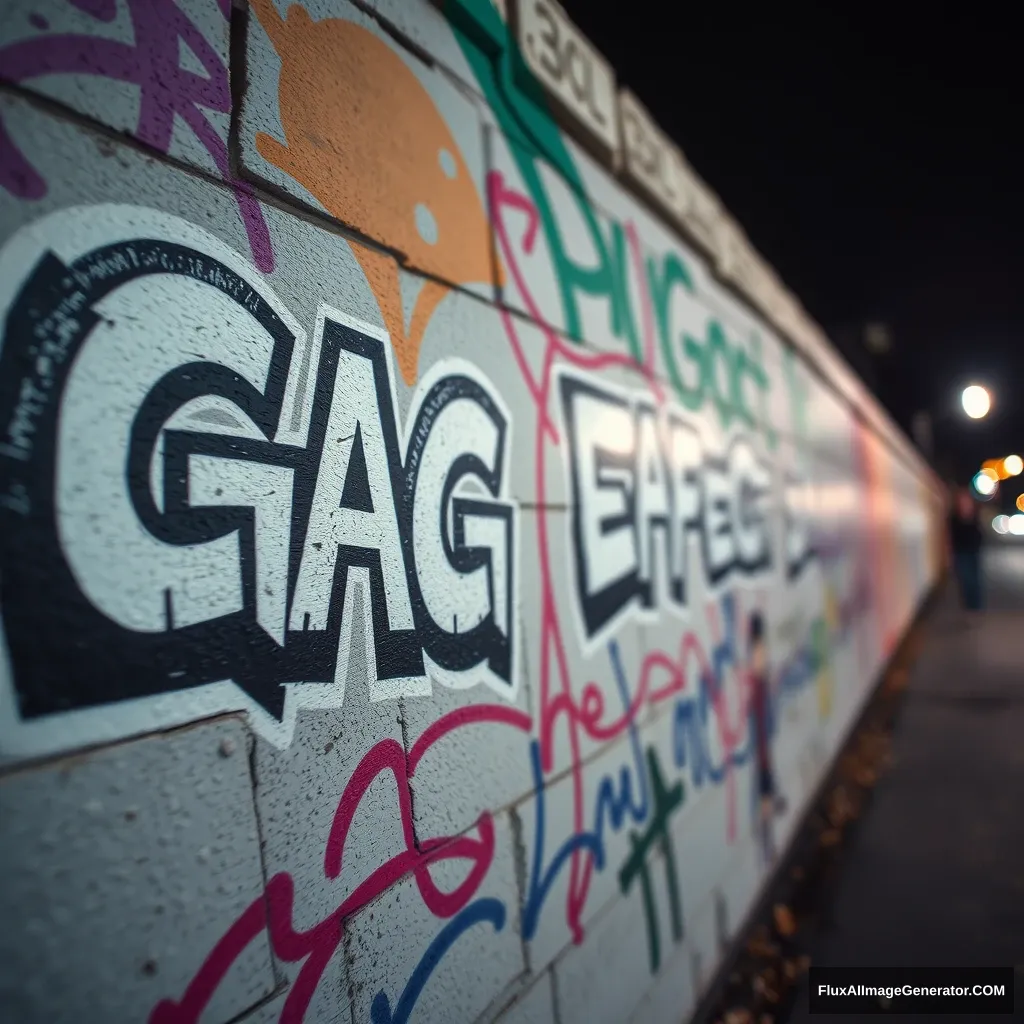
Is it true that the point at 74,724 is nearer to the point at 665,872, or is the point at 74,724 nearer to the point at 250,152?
the point at 250,152

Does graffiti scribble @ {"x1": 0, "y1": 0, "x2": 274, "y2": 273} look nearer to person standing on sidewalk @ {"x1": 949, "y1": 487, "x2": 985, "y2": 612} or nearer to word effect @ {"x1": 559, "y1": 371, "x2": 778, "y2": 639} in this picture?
word effect @ {"x1": 559, "y1": 371, "x2": 778, "y2": 639}

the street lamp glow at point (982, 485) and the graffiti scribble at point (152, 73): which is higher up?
the street lamp glow at point (982, 485)

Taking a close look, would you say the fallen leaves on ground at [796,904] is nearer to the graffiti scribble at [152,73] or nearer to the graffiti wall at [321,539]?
the graffiti wall at [321,539]

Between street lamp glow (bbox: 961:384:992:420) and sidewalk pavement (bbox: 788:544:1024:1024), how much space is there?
7480mm

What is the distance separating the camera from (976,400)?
461 inches

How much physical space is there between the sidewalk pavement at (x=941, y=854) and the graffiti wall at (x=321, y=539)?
958 millimetres

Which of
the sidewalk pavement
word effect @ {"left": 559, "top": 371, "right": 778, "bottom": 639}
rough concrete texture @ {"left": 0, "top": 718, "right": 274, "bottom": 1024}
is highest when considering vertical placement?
word effect @ {"left": 559, "top": 371, "right": 778, "bottom": 639}

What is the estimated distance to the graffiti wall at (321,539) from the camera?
2.66 ft

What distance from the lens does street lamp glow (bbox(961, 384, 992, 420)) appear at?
11547 millimetres

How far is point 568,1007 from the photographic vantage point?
1683 mm

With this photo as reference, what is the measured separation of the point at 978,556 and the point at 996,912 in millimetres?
9629

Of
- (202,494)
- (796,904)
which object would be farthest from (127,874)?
(796,904)

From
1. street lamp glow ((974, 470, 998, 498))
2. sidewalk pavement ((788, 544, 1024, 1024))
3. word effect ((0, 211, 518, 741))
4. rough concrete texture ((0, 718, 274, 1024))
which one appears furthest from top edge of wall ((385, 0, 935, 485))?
street lamp glow ((974, 470, 998, 498))

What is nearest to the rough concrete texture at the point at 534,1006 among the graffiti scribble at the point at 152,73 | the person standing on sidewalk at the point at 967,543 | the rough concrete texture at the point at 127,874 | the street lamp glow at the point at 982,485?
the rough concrete texture at the point at 127,874
